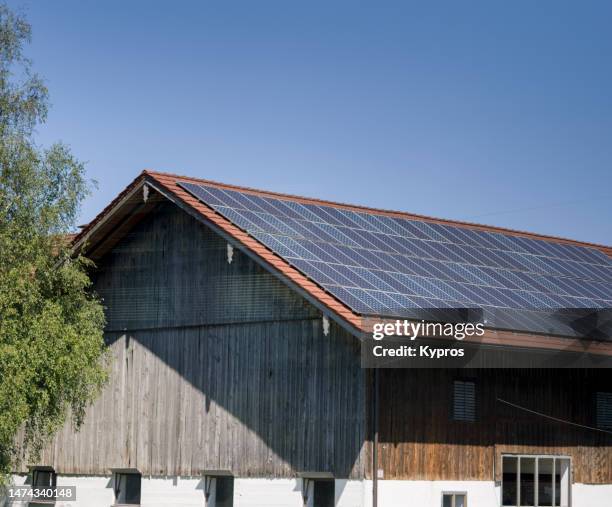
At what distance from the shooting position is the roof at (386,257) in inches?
1091

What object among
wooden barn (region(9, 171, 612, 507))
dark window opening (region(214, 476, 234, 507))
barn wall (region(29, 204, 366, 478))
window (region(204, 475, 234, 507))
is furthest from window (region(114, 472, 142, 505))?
dark window opening (region(214, 476, 234, 507))

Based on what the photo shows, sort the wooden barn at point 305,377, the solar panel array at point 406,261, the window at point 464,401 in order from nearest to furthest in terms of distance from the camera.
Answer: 1. the wooden barn at point 305,377
2. the solar panel array at point 406,261
3. the window at point 464,401

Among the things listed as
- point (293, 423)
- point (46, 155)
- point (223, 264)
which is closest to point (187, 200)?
point (223, 264)

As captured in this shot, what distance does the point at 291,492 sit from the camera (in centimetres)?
2844

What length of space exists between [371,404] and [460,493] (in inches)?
127

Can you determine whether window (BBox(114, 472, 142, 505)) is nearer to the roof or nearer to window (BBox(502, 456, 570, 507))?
the roof

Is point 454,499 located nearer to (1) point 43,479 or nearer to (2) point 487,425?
(2) point 487,425

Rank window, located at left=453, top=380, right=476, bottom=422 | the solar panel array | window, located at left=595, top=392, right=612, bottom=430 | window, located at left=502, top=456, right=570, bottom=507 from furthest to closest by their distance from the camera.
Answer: window, located at left=595, top=392, right=612, bottom=430, window, located at left=502, top=456, right=570, bottom=507, window, located at left=453, top=380, right=476, bottom=422, the solar panel array

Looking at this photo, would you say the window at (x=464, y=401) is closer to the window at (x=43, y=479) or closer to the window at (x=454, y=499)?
the window at (x=454, y=499)

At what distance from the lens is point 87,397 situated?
104 feet

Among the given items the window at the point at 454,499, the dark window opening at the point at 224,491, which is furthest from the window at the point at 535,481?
the dark window opening at the point at 224,491

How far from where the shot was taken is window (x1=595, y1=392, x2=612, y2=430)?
3167 cm

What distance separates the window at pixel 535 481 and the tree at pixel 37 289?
10.3 meters

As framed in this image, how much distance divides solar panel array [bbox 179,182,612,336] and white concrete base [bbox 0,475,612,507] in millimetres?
4074
